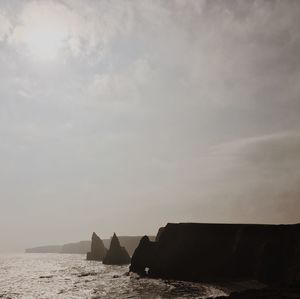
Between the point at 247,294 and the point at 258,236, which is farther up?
the point at 258,236

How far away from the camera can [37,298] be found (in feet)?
127

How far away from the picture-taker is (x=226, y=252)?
159 feet

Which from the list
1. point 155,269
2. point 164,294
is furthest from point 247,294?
point 155,269

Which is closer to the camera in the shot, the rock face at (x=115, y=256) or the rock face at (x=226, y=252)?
the rock face at (x=226, y=252)

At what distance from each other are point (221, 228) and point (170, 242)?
329 inches

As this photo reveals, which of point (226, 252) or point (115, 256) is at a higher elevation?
point (115, 256)

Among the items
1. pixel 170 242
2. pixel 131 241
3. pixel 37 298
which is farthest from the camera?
pixel 131 241

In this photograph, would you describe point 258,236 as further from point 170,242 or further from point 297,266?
point 170,242

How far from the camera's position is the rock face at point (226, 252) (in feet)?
141

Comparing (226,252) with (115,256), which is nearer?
(226,252)

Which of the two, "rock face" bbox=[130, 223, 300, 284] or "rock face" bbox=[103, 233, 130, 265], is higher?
"rock face" bbox=[103, 233, 130, 265]

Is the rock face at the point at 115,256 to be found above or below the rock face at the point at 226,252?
above

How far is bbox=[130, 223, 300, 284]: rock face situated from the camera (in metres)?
42.8

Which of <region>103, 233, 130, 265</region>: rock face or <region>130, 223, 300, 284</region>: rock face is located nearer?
<region>130, 223, 300, 284</region>: rock face
